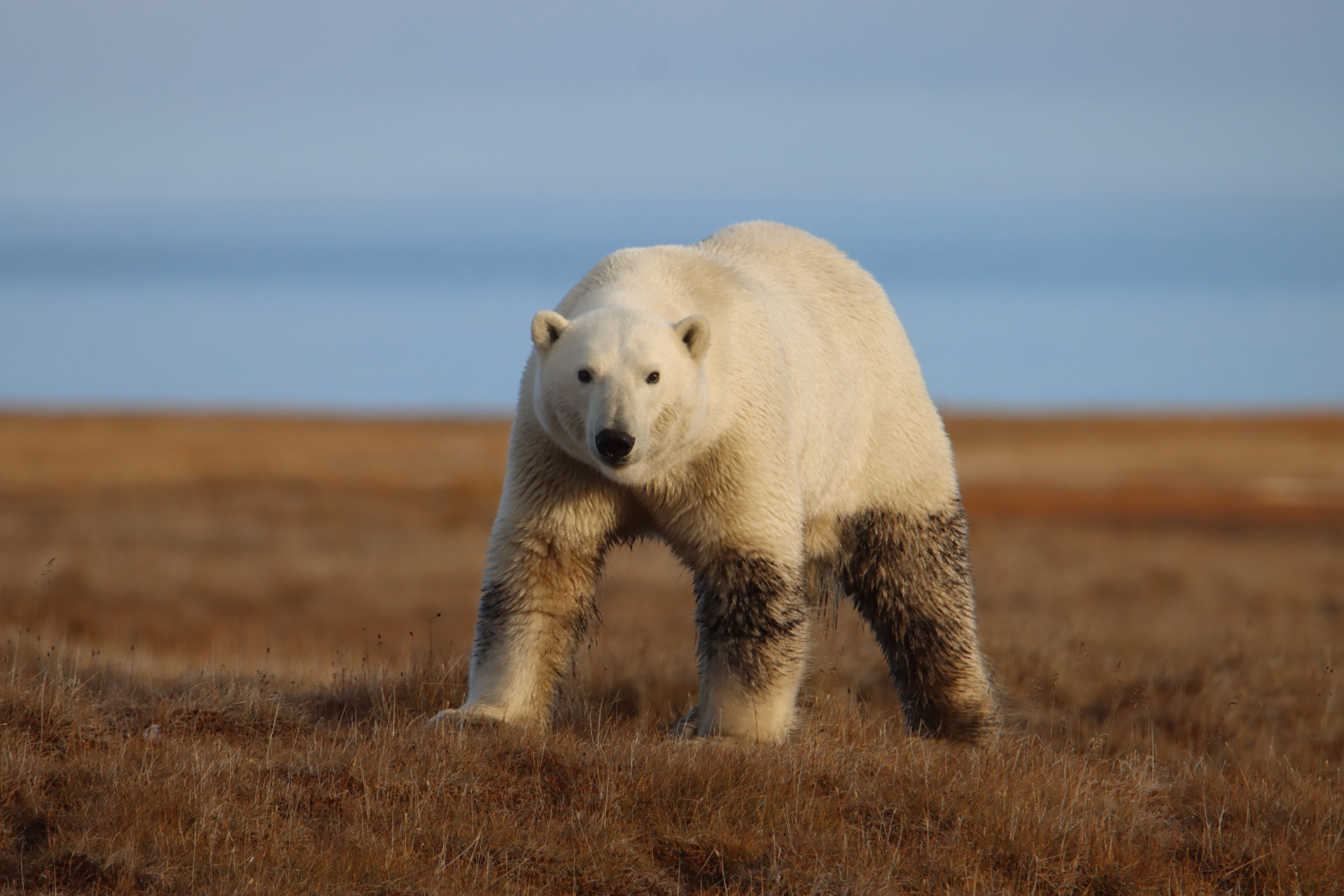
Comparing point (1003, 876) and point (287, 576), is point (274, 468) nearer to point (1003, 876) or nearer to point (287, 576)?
point (287, 576)

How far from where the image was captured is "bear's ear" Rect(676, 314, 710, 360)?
5.48 metres

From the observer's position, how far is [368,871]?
14.3ft

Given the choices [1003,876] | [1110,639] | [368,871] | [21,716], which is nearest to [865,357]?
[1003,876]

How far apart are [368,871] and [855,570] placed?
12.1ft

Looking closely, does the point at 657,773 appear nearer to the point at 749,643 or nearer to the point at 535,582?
the point at 749,643

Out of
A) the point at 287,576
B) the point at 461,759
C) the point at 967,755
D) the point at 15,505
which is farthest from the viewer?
the point at 15,505

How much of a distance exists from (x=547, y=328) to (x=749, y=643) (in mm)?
1720

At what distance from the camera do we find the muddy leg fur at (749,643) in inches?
226

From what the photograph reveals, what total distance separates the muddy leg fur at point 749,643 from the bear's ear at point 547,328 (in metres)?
1.26

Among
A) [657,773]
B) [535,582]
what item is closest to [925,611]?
[535,582]

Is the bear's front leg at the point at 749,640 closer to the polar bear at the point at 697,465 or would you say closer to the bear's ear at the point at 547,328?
the polar bear at the point at 697,465

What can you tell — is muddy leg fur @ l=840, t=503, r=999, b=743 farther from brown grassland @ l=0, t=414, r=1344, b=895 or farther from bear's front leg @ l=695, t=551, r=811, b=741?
bear's front leg @ l=695, t=551, r=811, b=741

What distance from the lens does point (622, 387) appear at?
17.1ft

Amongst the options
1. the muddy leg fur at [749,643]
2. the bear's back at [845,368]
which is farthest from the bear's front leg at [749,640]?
the bear's back at [845,368]
